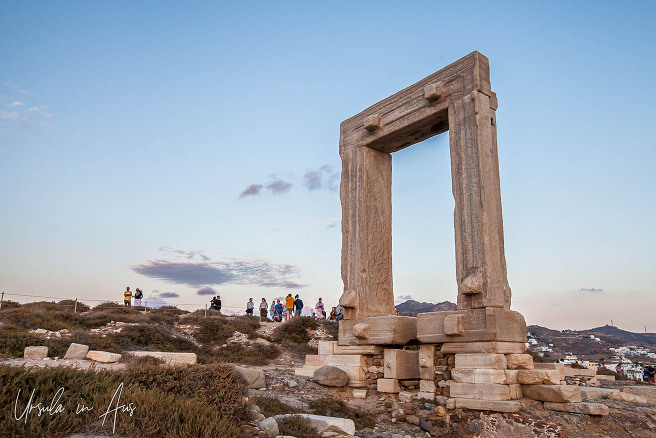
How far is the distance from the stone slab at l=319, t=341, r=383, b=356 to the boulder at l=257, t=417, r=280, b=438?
425cm

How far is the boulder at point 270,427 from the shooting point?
6.11 m

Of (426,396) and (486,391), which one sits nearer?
(486,391)

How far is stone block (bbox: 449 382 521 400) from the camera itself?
309 inches

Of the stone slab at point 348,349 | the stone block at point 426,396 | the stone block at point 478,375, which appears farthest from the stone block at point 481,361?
the stone slab at point 348,349

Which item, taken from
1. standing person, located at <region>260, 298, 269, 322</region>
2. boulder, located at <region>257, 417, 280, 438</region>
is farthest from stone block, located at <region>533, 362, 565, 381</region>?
standing person, located at <region>260, 298, 269, 322</region>

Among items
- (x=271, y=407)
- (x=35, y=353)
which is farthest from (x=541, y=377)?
(x=35, y=353)

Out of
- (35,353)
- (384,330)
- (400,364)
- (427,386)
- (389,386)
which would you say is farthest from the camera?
(35,353)

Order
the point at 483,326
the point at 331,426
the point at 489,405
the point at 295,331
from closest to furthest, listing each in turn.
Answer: the point at 331,426 < the point at 489,405 < the point at 483,326 < the point at 295,331

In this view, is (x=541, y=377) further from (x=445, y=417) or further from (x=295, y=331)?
(x=295, y=331)

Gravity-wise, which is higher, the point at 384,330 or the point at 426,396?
the point at 384,330

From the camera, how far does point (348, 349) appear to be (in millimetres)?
10703

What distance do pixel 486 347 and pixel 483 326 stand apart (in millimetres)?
346

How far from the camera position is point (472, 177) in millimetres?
9156

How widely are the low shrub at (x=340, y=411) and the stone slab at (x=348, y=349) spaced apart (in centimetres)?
137
